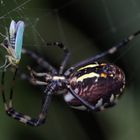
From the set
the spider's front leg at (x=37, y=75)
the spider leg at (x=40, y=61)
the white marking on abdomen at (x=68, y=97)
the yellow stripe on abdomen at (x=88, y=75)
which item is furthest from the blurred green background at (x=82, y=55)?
the yellow stripe on abdomen at (x=88, y=75)

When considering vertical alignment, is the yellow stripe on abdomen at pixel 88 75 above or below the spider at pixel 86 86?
above

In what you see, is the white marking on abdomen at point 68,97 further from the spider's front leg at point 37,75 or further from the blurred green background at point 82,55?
the blurred green background at point 82,55

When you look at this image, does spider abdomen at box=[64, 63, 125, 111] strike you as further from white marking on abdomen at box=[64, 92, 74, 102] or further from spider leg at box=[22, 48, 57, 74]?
spider leg at box=[22, 48, 57, 74]

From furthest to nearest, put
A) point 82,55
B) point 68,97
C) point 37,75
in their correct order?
point 82,55 → point 37,75 → point 68,97

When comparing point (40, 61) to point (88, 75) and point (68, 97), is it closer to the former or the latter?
point (68, 97)

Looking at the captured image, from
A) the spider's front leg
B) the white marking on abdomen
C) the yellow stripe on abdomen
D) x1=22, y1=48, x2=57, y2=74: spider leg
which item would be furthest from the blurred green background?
the yellow stripe on abdomen

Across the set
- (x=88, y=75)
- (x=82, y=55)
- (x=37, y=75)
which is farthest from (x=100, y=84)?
(x=82, y=55)
